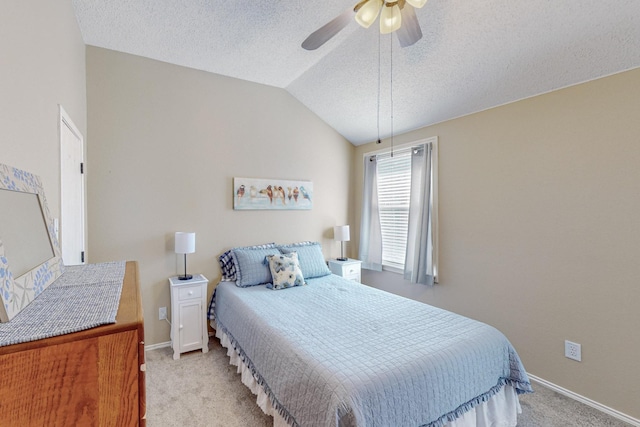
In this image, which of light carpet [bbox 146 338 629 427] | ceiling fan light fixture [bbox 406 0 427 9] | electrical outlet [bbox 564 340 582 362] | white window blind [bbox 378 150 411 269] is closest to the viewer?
ceiling fan light fixture [bbox 406 0 427 9]

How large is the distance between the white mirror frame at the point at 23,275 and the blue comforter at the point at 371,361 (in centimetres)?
119

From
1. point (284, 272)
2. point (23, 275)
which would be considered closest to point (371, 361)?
point (23, 275)

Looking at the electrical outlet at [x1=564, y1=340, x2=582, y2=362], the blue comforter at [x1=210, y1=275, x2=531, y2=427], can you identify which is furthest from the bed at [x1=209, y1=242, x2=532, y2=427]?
the electrical outlet at [x1=564, y1=340, x2=582, y2=362]

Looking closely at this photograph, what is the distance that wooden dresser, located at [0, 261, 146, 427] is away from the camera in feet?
1.94

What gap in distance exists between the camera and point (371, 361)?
1567 millimetres

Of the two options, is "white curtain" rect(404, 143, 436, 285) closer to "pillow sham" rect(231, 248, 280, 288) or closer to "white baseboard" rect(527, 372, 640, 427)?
"white baseboard" rect(527, 372, 640, 427)

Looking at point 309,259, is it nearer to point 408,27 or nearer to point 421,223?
point 421,223

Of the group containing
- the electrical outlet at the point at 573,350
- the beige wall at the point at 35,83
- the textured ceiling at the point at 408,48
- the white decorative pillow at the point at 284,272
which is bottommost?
the electrical outlet at the point at 573,350

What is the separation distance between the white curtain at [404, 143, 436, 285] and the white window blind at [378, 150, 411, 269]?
0.61 ft

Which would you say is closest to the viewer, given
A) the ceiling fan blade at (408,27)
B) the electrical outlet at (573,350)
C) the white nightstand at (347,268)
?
the ceiling fan blade at (408,27)

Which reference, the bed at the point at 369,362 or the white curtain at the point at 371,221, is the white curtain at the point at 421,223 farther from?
the bed at the point at 369,362

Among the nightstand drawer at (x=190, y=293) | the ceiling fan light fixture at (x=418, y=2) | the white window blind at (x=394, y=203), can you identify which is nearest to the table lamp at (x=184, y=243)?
the nightstand drawer at (x=190, y=293)

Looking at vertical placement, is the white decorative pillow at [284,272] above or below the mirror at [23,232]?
below

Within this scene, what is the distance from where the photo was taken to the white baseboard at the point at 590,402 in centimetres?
204
